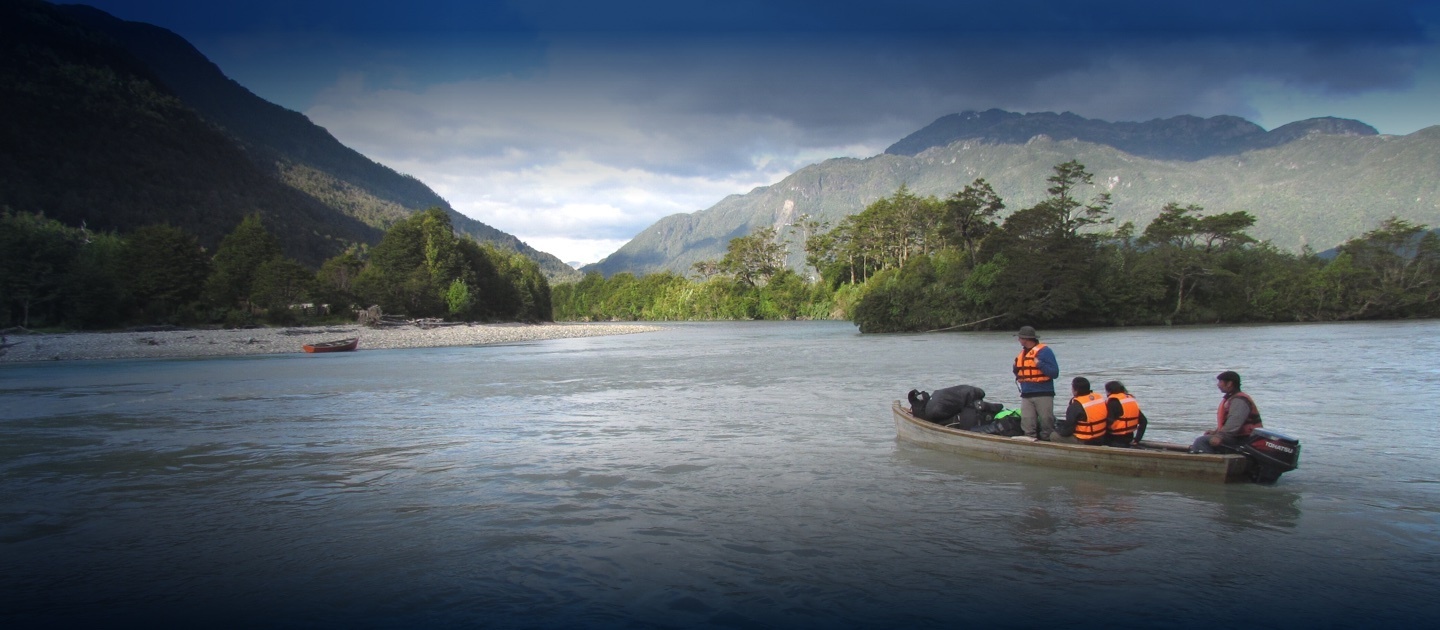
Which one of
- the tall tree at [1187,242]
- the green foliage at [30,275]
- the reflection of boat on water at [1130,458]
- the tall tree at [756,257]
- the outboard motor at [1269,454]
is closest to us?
the outboard motor at [1269,454]

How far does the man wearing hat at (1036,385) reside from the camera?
37.5ft

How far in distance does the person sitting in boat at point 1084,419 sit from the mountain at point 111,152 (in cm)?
11878

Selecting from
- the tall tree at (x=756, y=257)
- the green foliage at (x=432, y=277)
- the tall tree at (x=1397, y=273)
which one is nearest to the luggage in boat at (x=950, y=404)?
the green foliage at (x=432, y=277)

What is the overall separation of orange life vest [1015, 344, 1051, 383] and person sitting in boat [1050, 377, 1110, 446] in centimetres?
61

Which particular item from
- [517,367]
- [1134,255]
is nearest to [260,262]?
[517,367]

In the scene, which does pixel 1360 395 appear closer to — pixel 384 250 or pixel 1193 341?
pixel 1193 341

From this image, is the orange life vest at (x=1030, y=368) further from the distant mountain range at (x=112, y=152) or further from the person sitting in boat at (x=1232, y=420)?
the distant mountain range at (x=112, y=152)

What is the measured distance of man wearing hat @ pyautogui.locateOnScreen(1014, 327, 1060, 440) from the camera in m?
11.4

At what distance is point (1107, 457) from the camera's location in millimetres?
10273

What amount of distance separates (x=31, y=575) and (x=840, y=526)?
8.05 meters

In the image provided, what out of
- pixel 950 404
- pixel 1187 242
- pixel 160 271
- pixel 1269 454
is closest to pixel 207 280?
pixel 160 271

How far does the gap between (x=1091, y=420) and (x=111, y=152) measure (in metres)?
154

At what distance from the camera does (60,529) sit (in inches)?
347

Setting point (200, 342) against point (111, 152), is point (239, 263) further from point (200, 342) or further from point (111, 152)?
point (111, 152)
